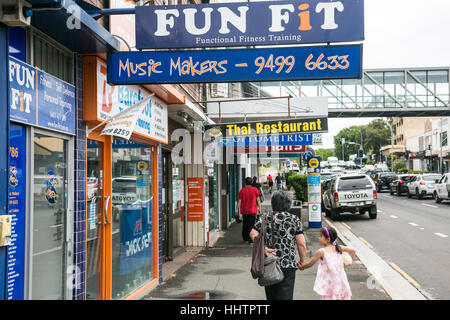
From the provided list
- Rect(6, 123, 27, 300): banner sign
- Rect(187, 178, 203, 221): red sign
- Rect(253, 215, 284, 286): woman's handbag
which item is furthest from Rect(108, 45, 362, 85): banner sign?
A: Rect(187, 178, 203, 221): red sign

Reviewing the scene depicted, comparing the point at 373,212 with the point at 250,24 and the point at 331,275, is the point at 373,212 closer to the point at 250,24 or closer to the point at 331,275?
the point at 331,275

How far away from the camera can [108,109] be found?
6043mm

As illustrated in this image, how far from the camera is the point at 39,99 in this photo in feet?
15.1

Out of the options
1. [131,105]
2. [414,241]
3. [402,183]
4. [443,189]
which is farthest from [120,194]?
[402,183]

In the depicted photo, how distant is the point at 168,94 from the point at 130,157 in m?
1.61

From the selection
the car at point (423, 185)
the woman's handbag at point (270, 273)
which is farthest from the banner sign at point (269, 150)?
the car at point (423, 185)

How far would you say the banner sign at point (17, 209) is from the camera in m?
4.10

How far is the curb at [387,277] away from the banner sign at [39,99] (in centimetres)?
542

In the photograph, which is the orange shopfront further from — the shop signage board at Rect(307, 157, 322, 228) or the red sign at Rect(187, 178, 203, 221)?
the shop signage board at Rect(307, 157, 322, 228)

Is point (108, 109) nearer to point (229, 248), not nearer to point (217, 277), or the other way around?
point (217, 277)

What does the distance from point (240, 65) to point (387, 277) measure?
5.58 m

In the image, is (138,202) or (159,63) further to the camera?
(138,202)

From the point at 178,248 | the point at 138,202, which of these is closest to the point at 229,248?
the point at 178,248

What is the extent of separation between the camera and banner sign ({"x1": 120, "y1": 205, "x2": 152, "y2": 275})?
6852 millimetres
